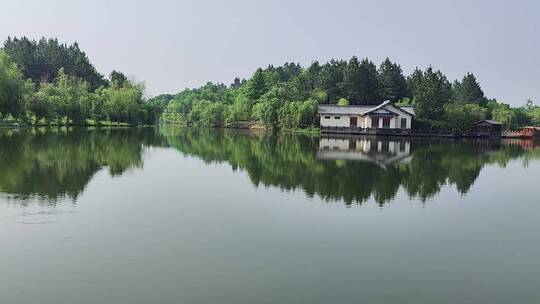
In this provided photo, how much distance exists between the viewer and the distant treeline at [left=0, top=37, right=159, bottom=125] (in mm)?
42406

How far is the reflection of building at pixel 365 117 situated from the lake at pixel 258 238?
1633 inches

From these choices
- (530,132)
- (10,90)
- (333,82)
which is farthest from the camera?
(333,82)

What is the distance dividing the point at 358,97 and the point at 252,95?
2055 cm

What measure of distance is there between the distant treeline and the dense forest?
4.0 inches

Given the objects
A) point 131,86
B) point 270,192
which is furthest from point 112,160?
point 131,86

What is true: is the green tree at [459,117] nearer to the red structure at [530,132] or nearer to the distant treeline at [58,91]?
the red structure at [530,132]

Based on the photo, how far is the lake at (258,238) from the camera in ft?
21.6

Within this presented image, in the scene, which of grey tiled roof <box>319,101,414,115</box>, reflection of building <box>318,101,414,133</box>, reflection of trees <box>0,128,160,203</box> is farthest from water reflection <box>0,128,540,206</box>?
grey tiled roof <box>319,101,414,115</box>

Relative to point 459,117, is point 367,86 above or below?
above

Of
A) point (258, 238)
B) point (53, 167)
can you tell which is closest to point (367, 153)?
point (53, 167)

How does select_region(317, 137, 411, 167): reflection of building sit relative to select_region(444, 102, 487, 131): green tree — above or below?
below

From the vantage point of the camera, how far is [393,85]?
72688 millimetres

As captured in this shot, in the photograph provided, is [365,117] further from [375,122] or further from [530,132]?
[530,132]

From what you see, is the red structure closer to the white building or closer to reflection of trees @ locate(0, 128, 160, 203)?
the white building
